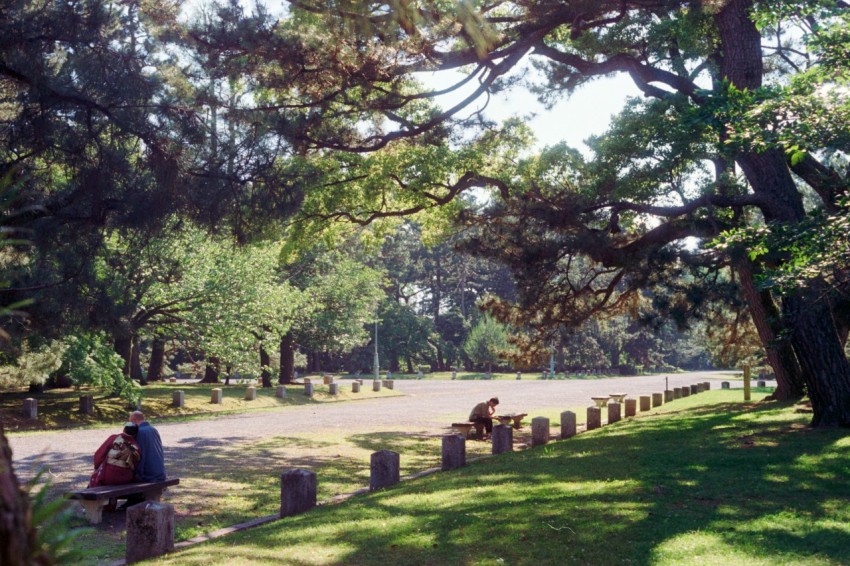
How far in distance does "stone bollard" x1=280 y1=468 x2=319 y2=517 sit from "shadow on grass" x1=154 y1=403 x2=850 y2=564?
1.35ft

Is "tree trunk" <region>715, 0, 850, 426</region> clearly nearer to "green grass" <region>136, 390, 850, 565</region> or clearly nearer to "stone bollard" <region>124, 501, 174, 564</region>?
"green grass" <region>136, 390, 850, 565</region>

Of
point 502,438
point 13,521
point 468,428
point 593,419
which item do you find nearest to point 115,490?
point 502,438

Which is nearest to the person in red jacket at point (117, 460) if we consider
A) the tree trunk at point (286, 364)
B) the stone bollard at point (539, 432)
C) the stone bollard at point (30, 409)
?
the stone bollard at point (539, 432)

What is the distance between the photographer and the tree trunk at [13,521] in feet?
4.80

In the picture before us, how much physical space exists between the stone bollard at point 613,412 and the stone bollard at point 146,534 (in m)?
16.3

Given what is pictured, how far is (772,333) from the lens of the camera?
1991 centimetres

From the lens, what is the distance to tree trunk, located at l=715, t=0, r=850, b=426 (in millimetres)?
14445

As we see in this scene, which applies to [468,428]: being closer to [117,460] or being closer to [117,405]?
[117,460]

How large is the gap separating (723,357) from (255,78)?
77.3 feet

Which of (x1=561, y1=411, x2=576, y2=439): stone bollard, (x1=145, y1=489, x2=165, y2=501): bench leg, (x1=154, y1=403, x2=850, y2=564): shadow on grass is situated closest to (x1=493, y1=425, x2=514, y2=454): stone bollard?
(x1=154, y1=403, x2=850, y2=564): shadow on grass

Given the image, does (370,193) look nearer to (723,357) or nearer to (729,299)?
(729,299)

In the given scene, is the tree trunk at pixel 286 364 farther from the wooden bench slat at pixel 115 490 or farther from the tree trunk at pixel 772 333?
the wooden bench slat at pixel 115 490

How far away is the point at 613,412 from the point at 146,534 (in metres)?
16.9

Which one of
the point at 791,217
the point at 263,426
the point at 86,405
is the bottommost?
the point at 263,426
